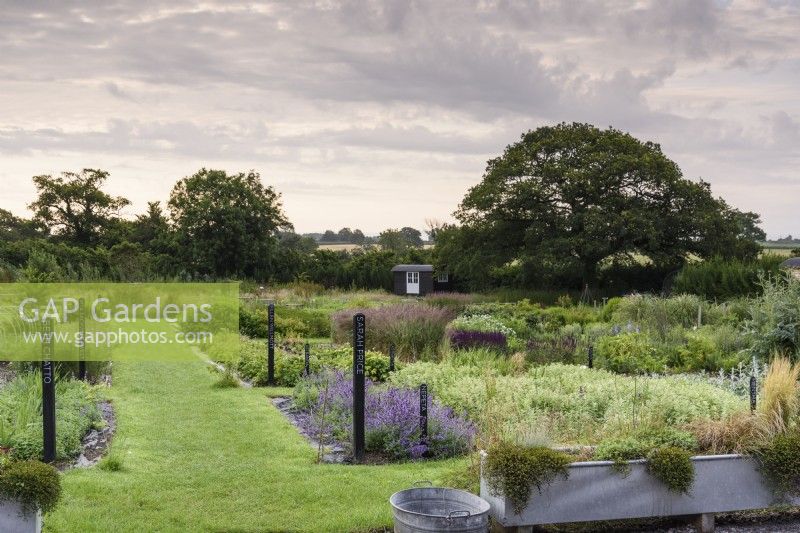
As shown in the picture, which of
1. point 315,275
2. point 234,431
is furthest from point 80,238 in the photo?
point 234,431

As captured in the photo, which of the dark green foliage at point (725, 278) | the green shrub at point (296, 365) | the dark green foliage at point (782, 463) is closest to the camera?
the dark green foliage at point (782, 463)

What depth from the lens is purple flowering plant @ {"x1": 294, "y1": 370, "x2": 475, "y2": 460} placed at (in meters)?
8.37

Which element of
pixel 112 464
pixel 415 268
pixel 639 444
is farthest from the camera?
pixel 415 268

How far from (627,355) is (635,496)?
8772 mm

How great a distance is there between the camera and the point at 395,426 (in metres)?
8.46

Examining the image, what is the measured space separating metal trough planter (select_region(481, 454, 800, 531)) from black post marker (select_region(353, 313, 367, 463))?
2094mm

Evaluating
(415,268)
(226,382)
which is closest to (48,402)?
(226,382)

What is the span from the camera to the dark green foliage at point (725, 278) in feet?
87.9

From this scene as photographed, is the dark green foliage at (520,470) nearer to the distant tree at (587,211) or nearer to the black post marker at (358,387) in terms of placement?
the black post marker at (358,387)

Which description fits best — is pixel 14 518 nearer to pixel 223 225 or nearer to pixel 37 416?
pixel 37 416

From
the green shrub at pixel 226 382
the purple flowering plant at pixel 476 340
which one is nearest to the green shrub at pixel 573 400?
the purple flowering plant at pixel 476 340

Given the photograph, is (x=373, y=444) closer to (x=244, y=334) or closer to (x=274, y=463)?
(x=274, y=463)

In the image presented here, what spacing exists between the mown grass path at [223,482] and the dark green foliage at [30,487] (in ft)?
2.09

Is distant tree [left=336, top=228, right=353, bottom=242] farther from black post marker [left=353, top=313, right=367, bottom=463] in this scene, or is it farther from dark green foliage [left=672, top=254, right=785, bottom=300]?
black post marker [left=353, top=313, right=367, bottom=463]
